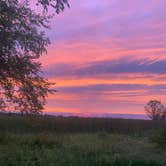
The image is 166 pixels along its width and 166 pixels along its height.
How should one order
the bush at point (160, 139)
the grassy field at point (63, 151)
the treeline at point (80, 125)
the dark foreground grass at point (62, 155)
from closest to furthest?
the dark foreground grass at point (62, 155), the grassy field at point (63, 151), the bush at point (160, 139), the treeline at point (80, 125)

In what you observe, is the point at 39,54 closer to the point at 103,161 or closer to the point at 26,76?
the point at 26,76

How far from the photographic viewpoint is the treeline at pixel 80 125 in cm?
4791

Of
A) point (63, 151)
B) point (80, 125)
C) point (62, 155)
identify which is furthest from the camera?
point (80, 125)

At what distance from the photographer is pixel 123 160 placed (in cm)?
2384

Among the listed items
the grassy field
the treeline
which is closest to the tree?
the grassy field

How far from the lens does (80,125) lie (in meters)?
56.4

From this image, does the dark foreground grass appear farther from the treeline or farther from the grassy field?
the treeline

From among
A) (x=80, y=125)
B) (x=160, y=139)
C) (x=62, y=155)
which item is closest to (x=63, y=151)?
(x=62, y=155)

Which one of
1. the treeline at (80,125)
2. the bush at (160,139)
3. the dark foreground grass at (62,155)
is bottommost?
the dark foreground grass at (62,155)

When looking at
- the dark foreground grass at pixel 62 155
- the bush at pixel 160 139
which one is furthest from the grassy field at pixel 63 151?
the bush at pixel 160 139

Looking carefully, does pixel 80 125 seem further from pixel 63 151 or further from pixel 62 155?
pixel 62 155

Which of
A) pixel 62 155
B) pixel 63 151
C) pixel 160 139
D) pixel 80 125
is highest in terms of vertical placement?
pixel 80 125

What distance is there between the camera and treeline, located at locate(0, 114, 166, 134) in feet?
157

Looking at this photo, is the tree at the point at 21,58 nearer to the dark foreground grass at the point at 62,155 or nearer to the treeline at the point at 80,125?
the dark foreground grass at the point at 62,155
